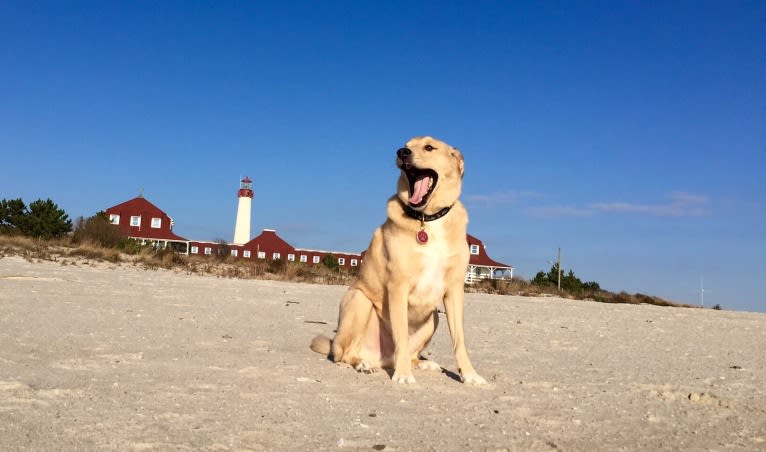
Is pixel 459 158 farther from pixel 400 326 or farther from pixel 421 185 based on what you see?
pixel 400 326

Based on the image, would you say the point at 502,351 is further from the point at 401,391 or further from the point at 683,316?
the point at 683,316

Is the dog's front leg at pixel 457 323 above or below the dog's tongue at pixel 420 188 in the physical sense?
below

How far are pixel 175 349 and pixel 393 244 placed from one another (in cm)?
248

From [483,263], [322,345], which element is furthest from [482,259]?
[322,345]

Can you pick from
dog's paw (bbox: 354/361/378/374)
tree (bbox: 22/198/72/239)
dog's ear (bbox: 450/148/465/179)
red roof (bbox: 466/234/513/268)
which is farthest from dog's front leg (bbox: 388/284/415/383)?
red roof (bbox: 466/234/513/268)

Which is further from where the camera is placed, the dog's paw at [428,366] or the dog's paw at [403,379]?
the dog's paw at [428,366]

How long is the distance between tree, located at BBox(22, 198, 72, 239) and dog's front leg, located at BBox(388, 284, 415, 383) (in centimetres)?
2475

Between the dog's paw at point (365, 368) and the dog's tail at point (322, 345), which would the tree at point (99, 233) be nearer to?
the dog's tail at point (322, 345)

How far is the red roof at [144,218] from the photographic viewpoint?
48.6 meters

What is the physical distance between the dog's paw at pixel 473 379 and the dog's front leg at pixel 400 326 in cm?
40

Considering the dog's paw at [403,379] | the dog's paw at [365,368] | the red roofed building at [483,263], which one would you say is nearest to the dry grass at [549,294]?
the dog's paw at [365,368]

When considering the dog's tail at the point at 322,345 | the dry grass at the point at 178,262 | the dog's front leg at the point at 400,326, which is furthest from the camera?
the dry grass at the point at 178,262

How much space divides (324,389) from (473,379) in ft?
3.82

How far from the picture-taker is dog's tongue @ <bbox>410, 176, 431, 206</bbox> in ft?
16.7
